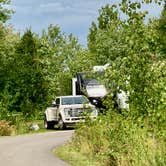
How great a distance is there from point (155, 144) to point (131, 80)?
158 cm

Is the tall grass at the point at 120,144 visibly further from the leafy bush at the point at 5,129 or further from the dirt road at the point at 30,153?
the leafy bush at the point at 5,129

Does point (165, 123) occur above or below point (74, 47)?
below

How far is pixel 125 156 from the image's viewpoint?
14.5 meters

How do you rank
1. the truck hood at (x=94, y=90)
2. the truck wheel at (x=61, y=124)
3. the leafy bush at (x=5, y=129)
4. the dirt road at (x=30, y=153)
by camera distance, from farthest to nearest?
the truck hood at (x=94, y=90)
the truck wheel at (x=61, y=124)
the leafy bush at (x=5, y=129)
the dirt road at (x=30, y=153)

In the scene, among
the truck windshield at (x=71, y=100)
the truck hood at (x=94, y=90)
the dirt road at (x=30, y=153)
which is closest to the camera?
the dirt road at (x=30, y=153)

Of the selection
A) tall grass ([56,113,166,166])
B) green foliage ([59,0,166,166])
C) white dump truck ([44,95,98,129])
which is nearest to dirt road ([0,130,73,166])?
tall grass ([56,113,166,166])

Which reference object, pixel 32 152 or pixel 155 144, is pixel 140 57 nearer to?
pixel 155 144

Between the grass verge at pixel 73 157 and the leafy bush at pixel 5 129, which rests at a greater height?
the leafy bush at pixel 5 129

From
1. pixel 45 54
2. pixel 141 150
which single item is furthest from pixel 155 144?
pixel 45 54

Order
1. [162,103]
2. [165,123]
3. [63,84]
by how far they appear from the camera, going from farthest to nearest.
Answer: [63,84] < [165,123] < [162,103]

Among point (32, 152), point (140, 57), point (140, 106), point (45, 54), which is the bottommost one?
point (32, 152)

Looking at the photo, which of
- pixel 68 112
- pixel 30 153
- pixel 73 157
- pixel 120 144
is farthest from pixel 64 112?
pixel 120 144

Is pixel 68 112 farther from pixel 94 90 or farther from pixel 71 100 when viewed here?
pixel 94 90

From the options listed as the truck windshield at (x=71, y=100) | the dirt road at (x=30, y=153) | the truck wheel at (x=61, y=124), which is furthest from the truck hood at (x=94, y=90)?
the dirt road at (x=30, y=153)
